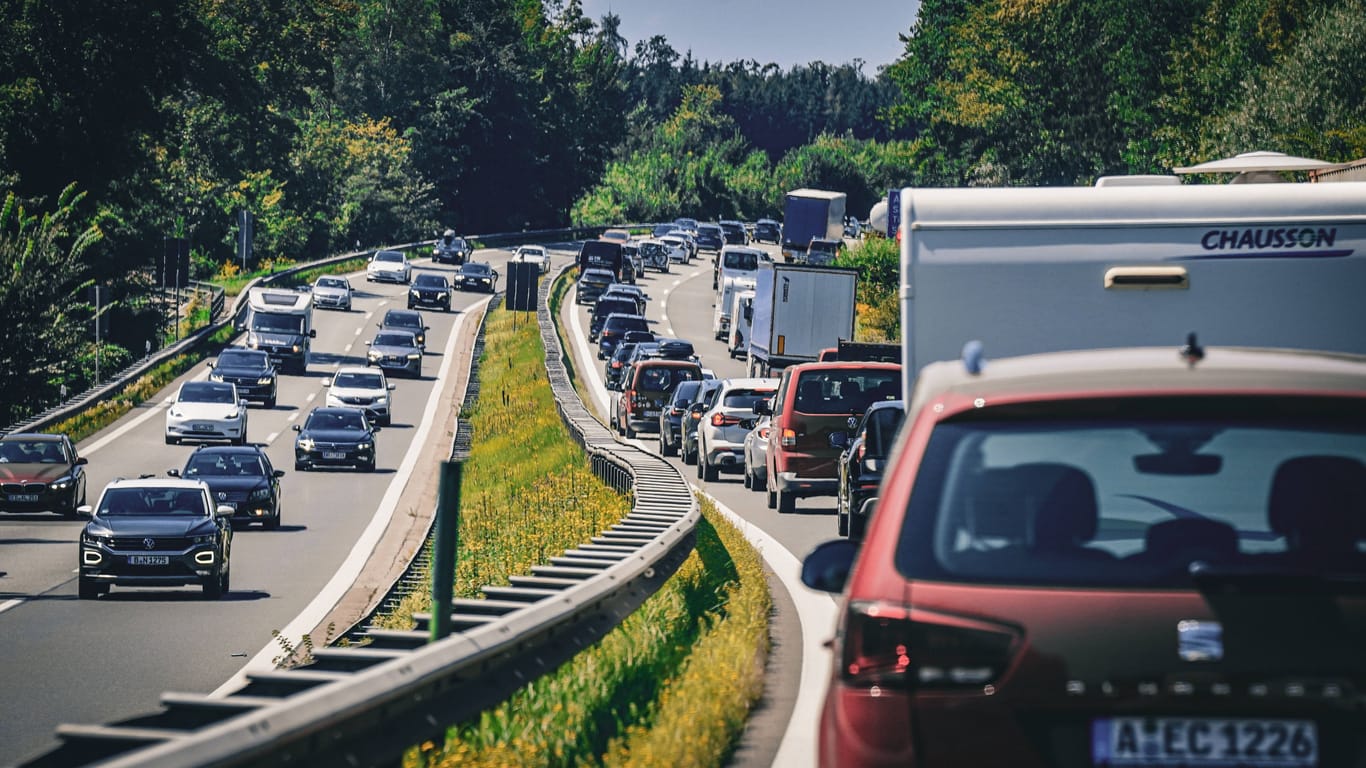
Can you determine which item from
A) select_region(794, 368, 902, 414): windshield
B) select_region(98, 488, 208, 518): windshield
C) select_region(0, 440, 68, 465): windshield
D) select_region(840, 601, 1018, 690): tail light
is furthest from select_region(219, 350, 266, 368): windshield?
select_region(840, 601, 1018, 690): tail light

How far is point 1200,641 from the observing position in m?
4.60

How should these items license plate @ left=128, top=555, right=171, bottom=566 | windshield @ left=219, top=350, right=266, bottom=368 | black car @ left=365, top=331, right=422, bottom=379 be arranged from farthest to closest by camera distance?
black car @ left=365, top=331, right=422, bottom=379, windshield @ left=219, top=350, right=266, bottom=368, license plate @ left=128, top=555, right=171, bottom=566

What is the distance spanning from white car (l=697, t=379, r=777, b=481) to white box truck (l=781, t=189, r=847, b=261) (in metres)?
68.6

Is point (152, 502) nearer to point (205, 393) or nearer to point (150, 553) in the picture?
point (150, 553)

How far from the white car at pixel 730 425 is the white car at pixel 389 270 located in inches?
2656

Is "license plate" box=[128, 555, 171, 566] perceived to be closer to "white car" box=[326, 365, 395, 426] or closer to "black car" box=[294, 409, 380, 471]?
"black car" box=[294, 409, 380, 471]

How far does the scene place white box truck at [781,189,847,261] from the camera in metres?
100

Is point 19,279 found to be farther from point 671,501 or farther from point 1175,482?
point 1175,482

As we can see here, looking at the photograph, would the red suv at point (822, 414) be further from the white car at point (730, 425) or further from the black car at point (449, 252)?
the black car at point (449, 252)

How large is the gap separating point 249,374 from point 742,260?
30323mm

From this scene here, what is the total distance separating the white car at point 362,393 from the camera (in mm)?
52062

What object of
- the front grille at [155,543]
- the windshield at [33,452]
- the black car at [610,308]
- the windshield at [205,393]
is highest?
the black car at [610,308]

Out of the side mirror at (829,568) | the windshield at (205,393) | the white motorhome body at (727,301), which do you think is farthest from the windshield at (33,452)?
the white motorhome body at (727,301)

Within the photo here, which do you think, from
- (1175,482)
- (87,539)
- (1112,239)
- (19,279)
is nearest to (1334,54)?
(19,279)
